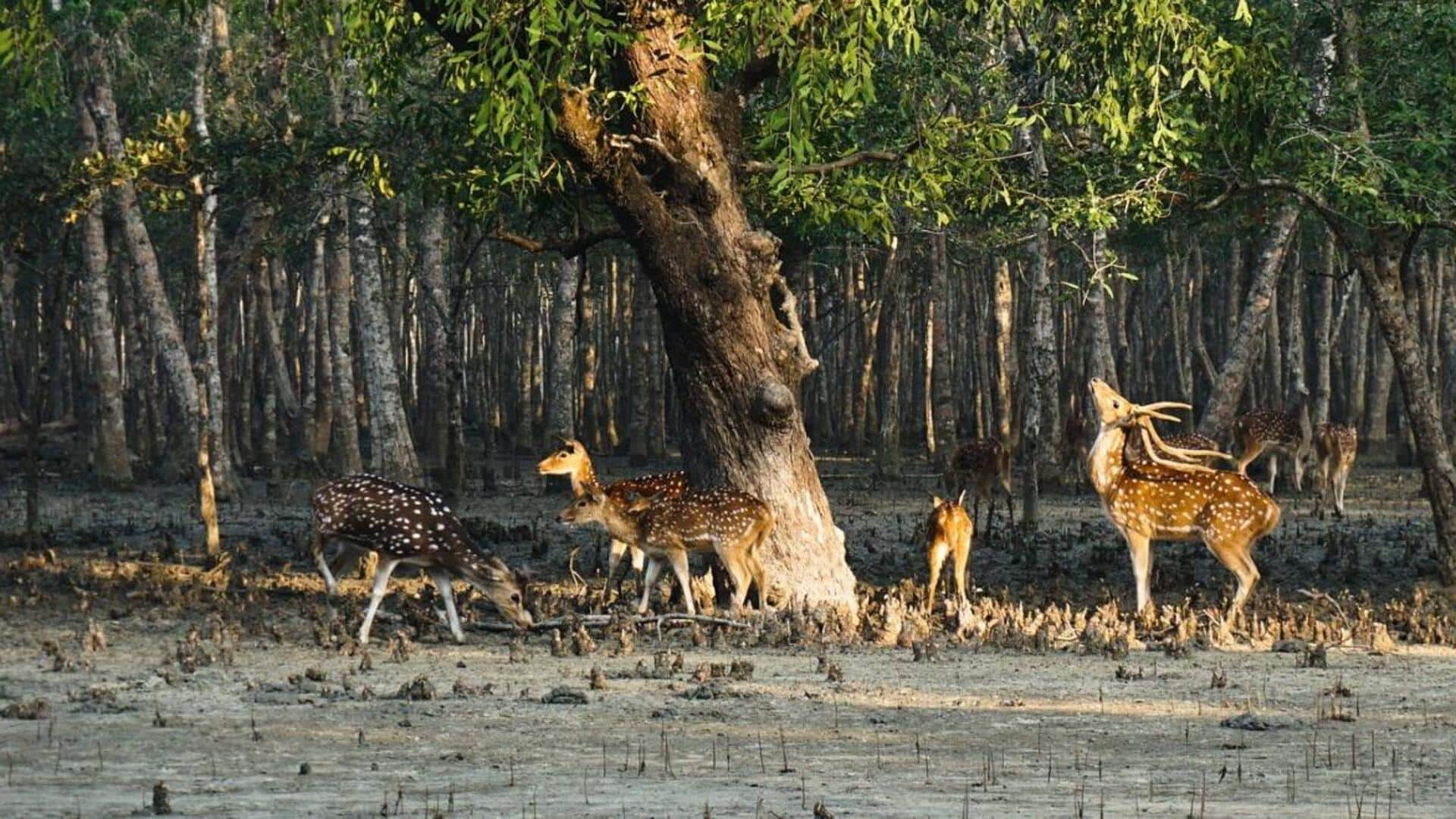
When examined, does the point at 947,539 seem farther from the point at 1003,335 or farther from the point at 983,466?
the point at 1003,335

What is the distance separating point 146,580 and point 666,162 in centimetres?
577

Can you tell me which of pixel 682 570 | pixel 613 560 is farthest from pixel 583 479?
pixel 682 570

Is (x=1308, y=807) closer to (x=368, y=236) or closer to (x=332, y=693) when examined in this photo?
(x=332, y=693)

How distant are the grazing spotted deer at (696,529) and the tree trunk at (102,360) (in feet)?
51.7

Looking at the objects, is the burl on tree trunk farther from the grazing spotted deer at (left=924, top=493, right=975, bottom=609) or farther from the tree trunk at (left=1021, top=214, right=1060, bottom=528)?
the tree trunk at (left=1021, top=214, right=1060, bottom=528)

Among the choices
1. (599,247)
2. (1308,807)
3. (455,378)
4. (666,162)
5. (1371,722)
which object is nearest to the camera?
(1308,807)

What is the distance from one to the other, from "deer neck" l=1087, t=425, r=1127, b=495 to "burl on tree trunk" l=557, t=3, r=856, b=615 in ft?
7.23

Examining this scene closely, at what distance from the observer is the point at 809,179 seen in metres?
17.8

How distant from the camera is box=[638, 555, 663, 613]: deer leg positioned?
674 inches

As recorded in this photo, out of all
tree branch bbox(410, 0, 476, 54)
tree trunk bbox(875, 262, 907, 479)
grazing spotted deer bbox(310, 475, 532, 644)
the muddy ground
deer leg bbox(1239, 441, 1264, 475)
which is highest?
tree branch bbox(410, 0, 476, 54)

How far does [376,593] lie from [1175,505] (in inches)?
256

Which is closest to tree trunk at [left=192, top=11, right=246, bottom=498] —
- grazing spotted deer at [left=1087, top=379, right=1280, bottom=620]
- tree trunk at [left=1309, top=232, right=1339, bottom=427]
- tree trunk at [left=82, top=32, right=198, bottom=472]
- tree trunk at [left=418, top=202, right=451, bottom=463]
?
tree trunk at [left=82, top=32, right=198, bottom=472]

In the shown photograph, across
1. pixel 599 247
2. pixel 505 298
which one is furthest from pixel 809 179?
pixel 505 298

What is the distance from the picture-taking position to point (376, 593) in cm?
1557
